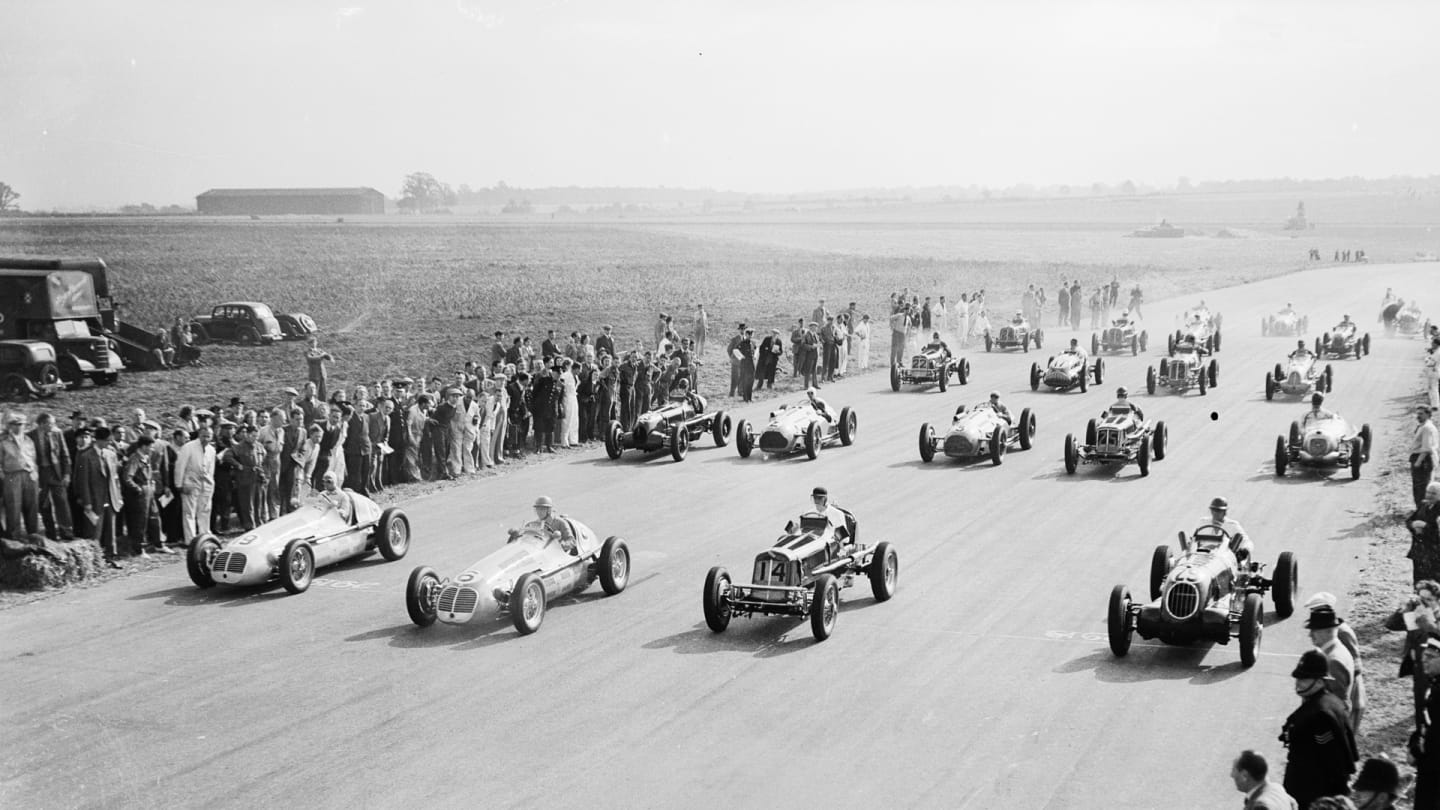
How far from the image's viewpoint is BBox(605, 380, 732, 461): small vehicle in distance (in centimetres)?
2509

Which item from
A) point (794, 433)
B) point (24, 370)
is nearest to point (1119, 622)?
point (794, 433)

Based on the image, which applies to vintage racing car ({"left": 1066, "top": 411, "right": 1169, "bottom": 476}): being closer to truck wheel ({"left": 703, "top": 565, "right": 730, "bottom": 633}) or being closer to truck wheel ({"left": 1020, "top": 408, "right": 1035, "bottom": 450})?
truck wheel ({"left": 1020, "top": 408, "right": 1035, "bottom": 450})

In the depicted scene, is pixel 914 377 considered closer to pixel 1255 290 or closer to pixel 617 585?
pixel 617 585

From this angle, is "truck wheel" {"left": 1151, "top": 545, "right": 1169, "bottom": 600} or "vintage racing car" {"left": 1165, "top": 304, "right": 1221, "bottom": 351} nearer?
"truck wheel" {"left": 1151, "top": 545, "right": 1169, "bottom": 600}

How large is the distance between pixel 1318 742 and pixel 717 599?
7168 mm

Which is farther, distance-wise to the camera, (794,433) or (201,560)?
(794,433)

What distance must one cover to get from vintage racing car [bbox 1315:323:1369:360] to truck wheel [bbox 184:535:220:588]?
112ft

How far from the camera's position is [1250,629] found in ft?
42.0

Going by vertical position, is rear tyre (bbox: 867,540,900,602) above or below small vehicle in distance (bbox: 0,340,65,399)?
below

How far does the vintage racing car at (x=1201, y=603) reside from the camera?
43.1ft

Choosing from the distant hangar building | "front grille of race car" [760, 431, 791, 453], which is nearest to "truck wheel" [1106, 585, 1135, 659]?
"front grille of race car" [760, 431, 791, 453]

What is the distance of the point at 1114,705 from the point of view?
1206cm

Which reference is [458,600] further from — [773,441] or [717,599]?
[773,441]

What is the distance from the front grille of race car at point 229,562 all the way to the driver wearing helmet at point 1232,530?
12.0m
